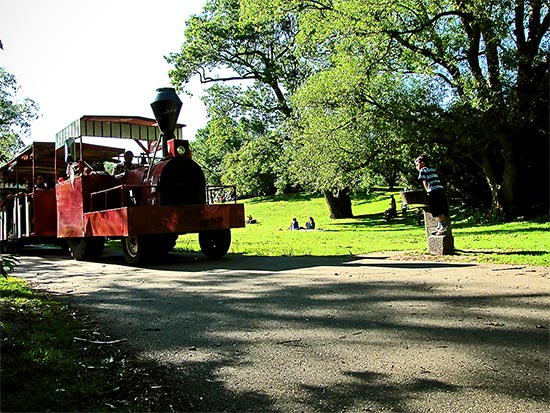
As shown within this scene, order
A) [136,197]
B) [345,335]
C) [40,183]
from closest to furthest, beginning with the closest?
[345,335], [136,197], [40,183]

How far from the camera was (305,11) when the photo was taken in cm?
2064

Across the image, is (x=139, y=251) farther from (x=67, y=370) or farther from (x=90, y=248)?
(x=67, y=370)

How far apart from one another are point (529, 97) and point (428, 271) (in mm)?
14693

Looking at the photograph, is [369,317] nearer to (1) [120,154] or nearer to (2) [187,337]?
(2) [187,337]

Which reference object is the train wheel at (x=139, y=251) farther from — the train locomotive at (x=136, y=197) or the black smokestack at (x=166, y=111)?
the black smokestack at (x=166, y=111)

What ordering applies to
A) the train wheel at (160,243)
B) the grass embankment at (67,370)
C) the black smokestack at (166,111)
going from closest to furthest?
the grass embankment at (67,370), the train wheel at (160,243), the black smokestack at (166,111)

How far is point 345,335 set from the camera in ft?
14.3

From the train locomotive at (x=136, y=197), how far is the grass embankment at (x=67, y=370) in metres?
5.16

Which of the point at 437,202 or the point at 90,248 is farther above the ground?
the point at 437,202

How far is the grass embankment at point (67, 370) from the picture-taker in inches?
119

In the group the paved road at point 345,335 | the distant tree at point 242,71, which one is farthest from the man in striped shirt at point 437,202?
the distant tree at point 242,71

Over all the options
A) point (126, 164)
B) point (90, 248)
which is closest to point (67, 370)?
point (126, 164)

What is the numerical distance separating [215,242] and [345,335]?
7.62 meters

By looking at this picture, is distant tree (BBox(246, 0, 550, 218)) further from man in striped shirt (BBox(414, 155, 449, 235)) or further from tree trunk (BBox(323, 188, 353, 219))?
tree trunk (BBox(323, 188, 353, 219))
